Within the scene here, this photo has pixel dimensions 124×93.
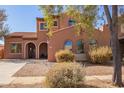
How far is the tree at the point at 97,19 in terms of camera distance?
12641mm

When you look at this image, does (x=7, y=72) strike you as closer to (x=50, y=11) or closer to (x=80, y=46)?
(x=50, y=11)

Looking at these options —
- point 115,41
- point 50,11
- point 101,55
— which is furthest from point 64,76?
point 101,55

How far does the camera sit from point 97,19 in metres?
14.1

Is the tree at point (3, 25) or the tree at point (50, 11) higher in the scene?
the tree at point (3, 25)

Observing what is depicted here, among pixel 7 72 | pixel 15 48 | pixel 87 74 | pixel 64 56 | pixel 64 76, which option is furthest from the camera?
pixel 15 48

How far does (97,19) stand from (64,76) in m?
4.30

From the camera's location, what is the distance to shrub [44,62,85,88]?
1123cm

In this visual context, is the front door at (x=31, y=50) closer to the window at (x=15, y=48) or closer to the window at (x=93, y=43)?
the window at (x=15, y=48)

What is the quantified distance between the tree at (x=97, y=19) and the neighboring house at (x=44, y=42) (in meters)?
14.9

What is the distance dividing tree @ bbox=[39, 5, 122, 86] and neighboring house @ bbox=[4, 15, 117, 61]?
14.9 meters

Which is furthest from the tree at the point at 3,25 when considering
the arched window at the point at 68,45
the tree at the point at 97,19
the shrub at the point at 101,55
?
the tree at the point at 97,19

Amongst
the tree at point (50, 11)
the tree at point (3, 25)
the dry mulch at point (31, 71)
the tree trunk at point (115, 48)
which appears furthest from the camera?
the tree at point (3, 25)
